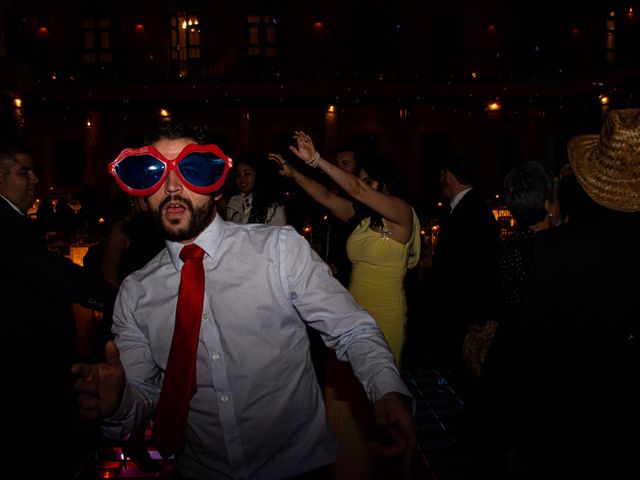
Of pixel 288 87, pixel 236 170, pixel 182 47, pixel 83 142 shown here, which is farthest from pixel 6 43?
pixel 236 170

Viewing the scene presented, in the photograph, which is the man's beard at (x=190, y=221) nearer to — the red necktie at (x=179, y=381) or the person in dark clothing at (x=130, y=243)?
the red necktie at (x=179, y=381)

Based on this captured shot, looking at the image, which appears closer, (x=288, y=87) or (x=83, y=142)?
(x=288, y=87)

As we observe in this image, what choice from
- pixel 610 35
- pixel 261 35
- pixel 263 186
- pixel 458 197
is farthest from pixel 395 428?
pixel 610 35

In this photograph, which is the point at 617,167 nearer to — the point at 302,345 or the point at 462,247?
the point at 302,345

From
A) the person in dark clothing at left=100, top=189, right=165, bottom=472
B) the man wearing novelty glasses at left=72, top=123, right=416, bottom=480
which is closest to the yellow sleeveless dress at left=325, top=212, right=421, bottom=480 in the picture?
the person in dark clothing at left=100, top=189, right=165, bottom=472

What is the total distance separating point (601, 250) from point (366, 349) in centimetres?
76

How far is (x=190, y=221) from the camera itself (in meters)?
1.68

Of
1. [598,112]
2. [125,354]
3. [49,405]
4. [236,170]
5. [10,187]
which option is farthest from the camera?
[598,112]

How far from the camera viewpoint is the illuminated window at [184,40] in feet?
61.8

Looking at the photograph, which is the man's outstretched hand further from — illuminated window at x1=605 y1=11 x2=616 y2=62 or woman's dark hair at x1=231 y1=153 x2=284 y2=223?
illuminated window at x1=605 y1=11 x2=616 y2=62

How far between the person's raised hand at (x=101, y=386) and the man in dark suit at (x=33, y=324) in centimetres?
113

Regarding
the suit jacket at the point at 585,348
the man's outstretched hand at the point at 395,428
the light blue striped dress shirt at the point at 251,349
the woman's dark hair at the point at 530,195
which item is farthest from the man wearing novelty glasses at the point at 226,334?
the woman's dark hair at the point at 530,195

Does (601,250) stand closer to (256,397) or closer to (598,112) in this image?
(256,397)

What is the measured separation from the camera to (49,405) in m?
2.91
